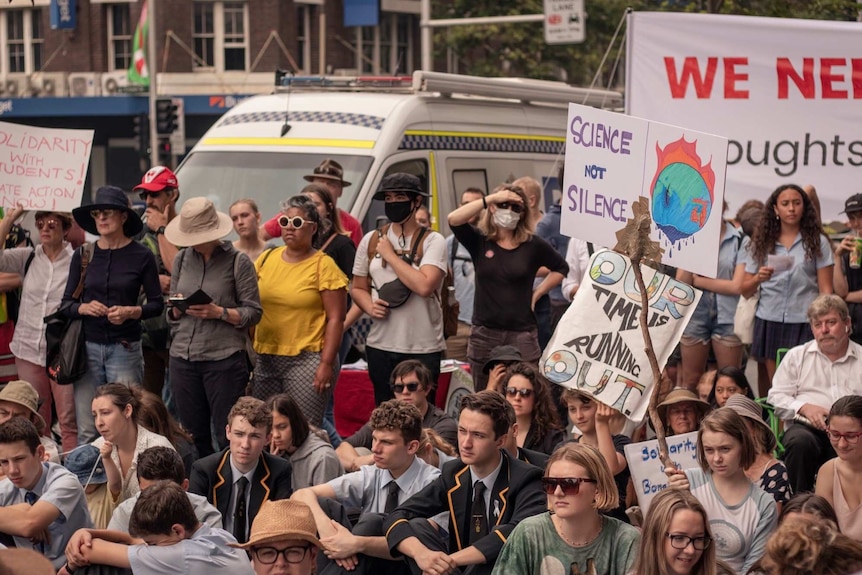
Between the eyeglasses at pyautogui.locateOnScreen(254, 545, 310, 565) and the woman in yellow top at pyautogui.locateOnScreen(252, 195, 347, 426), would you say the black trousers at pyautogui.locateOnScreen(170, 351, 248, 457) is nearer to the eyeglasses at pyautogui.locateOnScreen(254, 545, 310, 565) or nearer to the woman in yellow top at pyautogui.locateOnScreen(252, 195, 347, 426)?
the woman in yellow top at pyautogui.locateOnScreen(252, 195, 347, 426)

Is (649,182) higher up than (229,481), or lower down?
higher up

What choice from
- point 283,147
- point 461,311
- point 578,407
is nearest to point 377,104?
point 283,147

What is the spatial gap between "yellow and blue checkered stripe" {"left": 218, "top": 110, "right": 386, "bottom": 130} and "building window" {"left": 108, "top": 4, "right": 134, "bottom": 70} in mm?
27649

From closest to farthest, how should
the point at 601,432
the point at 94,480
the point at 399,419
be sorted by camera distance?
the point at 399,419 → the point at 94,480 → the point at 601,432

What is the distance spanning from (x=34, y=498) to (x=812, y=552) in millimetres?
3595

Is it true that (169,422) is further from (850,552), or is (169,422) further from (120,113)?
(120,113)

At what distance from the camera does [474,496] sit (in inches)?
255

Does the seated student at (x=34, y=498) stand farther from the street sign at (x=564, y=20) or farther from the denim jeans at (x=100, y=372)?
the street sign at (x=564, y=20)

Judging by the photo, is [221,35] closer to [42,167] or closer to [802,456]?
[42,167]

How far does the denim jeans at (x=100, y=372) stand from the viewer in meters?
8.82

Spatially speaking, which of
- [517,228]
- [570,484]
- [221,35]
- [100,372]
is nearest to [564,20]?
[221,35]

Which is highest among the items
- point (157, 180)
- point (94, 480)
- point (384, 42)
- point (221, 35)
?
point (221, 35)

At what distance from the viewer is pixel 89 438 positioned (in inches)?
347

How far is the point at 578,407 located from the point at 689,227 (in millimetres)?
1302
